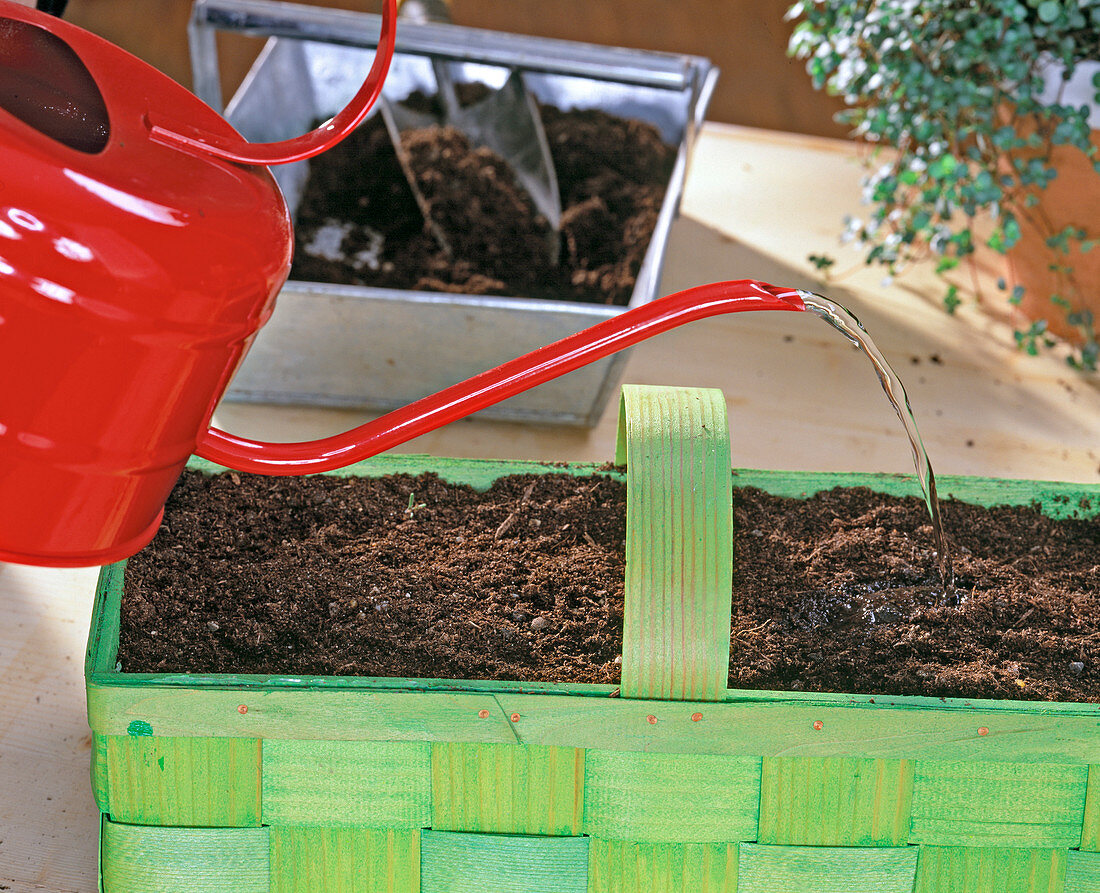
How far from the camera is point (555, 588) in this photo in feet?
2.05

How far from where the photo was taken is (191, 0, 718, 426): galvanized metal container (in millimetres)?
872

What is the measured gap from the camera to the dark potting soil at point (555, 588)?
0.56 meters

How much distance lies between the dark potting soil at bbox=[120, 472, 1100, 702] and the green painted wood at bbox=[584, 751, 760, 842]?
5 centimetres

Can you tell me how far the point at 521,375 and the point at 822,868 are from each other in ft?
0.99

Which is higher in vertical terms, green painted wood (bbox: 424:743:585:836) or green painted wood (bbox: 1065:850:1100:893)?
green painted wood (bbox: 424:743:585:836)

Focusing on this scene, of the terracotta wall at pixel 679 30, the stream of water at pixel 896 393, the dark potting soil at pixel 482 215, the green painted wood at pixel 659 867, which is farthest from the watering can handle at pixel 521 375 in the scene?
the terracotta wall at pixel 679 30

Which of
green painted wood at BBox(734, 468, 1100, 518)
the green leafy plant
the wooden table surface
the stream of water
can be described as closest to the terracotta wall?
the wooden table surface

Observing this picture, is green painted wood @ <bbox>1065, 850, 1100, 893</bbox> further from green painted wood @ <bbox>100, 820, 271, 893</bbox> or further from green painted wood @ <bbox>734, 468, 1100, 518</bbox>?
green painted wood @ <bbox>100, 820, 271, 893</bbox>

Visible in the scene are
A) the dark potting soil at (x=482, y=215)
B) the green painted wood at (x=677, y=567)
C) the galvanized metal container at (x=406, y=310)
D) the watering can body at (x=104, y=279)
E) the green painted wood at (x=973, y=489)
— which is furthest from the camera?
the dark potting soil at (x=482, y=215)

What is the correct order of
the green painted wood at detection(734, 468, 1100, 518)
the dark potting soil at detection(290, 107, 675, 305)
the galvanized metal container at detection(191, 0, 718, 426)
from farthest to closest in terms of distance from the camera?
the dark potting soil at detection(290, 107, 675, 305)
the galvanized metal container at detection(191, 0, 718, 426)
the green painted wood at detection(734, 468, 1100, 518)

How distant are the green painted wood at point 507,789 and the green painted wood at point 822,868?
0.10 m

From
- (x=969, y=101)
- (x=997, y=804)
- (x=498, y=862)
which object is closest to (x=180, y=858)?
(x=498, y=862)

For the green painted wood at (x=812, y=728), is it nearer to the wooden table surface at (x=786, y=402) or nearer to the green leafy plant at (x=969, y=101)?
the wooden table surface at (x=786, y=402)

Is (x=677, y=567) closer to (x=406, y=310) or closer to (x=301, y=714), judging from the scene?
(x=301, y=714)
